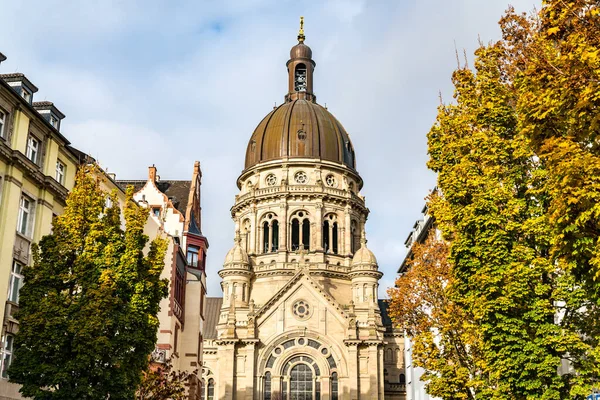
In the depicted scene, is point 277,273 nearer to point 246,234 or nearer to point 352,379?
point 246,234

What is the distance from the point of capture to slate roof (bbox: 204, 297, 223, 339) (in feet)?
271

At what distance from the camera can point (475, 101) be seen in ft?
69.1

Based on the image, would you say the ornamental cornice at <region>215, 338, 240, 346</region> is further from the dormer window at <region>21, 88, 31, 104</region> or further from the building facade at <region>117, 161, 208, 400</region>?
the dormer window at <region>21, 88, 31, 104</region>

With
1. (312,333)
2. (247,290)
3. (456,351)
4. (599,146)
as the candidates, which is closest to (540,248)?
(599,146)

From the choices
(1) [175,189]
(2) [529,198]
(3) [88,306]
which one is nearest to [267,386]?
(1) [175,189]

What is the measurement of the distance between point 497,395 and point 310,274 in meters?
48.2

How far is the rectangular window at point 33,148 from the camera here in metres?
27.2

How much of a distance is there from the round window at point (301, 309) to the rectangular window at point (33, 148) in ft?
130

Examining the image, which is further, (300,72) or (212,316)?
(212,316)

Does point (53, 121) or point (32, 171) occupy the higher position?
point (53, 121)

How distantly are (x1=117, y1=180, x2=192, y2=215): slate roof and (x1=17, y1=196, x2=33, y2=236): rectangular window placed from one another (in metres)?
24.0

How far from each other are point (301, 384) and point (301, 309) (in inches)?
264

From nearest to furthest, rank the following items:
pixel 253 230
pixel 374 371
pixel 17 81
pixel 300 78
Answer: pixel 17 81 → pixel 374 371 → pixel 253 230 → pixel 300 78

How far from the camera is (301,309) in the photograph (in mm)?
64500
